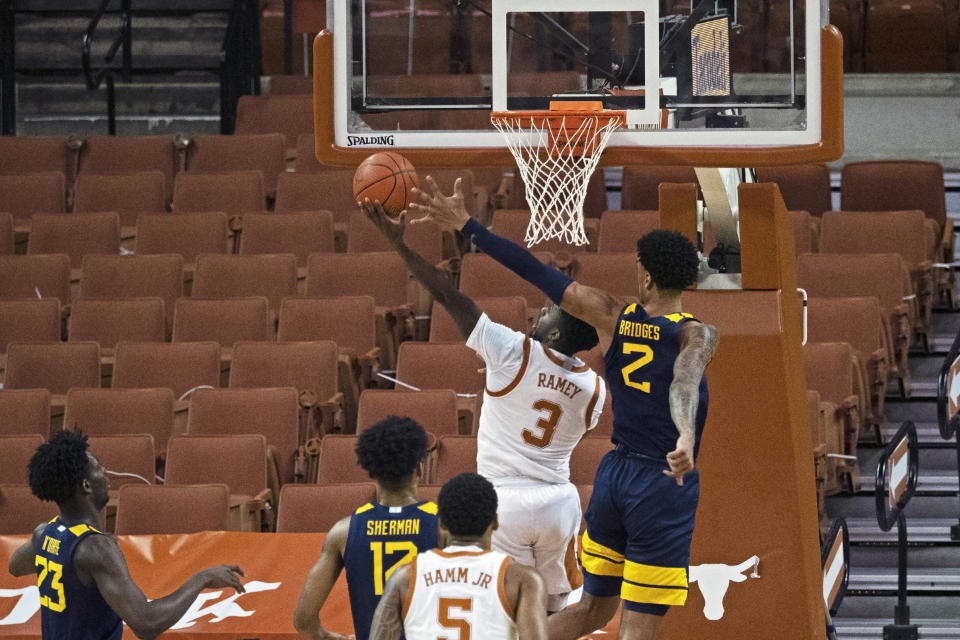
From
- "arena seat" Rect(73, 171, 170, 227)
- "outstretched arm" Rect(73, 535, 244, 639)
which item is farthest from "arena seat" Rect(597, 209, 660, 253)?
"outstretched arm" Rect(73, 535, 244, 639)

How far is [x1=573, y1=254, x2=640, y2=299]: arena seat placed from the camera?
28.1 ft

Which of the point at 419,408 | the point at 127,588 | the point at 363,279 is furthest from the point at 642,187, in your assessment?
the point at 127,588

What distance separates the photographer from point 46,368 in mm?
8578

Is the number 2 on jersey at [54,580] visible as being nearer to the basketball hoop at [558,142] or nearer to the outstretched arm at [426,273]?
the outstretched arm at [426,273]

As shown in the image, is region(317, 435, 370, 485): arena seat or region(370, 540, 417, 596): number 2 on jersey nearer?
region(370, 540, 417, 596): number 2 on jersey

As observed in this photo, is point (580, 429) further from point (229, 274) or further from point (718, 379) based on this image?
point (229, 274)

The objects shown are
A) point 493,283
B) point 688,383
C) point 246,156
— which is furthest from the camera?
point 246,156

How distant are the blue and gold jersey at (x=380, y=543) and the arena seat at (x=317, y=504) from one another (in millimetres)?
2589

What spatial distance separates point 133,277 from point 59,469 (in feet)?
15.7

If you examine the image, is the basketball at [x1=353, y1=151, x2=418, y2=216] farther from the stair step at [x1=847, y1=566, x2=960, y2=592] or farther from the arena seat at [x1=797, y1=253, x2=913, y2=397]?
the arena seat at [x1=797, y1=253, x2=913, y2=397]

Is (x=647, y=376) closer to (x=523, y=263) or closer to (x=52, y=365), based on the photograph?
(x=523, y=263)

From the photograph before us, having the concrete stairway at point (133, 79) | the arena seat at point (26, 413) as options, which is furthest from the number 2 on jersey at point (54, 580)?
the concrete stairway at point (133, 79)

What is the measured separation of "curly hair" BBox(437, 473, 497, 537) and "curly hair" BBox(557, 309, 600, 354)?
1.40 metres

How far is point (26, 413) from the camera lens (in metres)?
8.10
